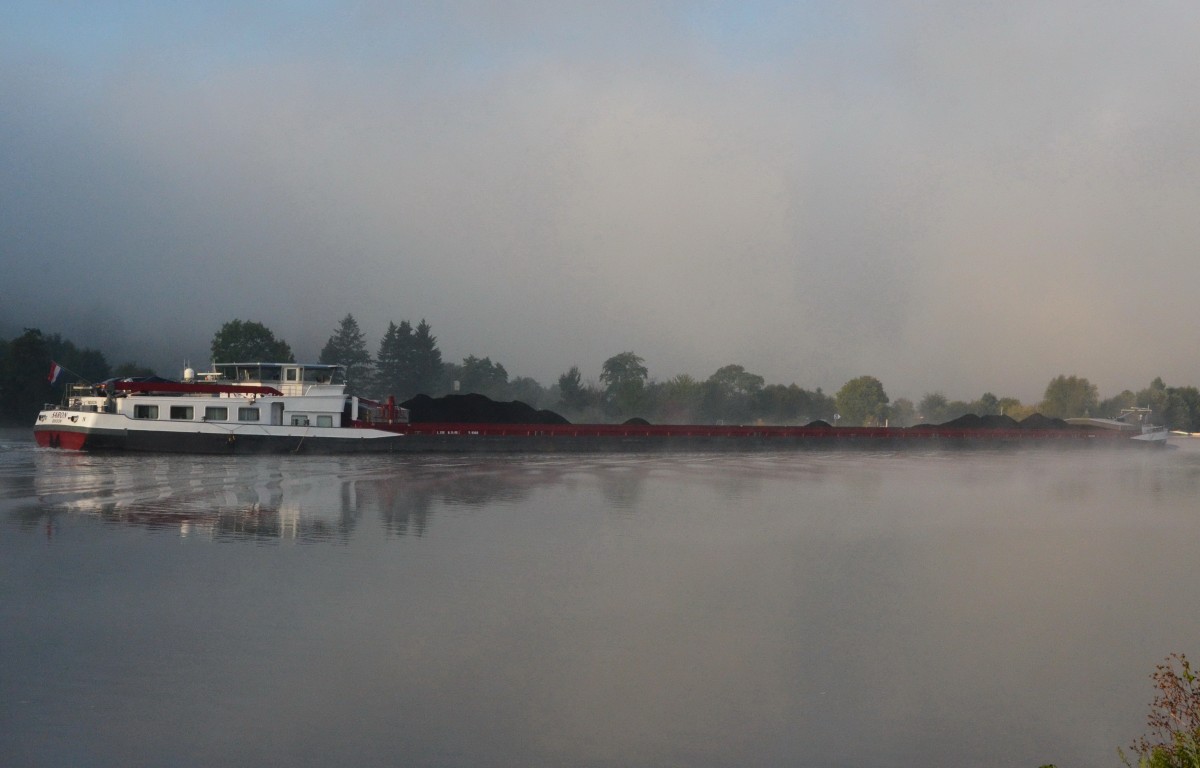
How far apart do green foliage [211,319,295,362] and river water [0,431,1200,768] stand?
252 feet

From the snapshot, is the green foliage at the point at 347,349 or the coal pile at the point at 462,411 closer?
the coal pile at the point at 462,411

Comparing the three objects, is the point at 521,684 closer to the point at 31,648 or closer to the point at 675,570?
the point at 31,648

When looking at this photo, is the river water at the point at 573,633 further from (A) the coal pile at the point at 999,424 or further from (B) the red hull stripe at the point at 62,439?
(A) the coal pile at the point at 999,424

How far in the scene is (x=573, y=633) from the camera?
430 inches

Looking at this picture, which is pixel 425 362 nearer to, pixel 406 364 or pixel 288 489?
pixel 406 364

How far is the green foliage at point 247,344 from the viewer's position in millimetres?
97062

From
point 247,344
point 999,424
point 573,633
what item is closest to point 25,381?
point 247,344

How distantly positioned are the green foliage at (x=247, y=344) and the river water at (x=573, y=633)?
7694 centimetres

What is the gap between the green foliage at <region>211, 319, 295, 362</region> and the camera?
97062 mm

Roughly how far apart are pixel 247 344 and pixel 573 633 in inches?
3710

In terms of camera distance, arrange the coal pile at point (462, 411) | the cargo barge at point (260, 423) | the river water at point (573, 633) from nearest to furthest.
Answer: the river water at point (573, 633) → the cargo barge at point (260, 423) → the coal pile at point (462, 411)

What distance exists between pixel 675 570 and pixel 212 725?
8.46 metres

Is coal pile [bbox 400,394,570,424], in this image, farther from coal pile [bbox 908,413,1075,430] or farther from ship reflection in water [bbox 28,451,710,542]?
coal pile [bbox 908,413,1075,430]

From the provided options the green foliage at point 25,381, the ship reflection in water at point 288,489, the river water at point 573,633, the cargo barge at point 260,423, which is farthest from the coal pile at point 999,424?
the green foliage at point 25,381
